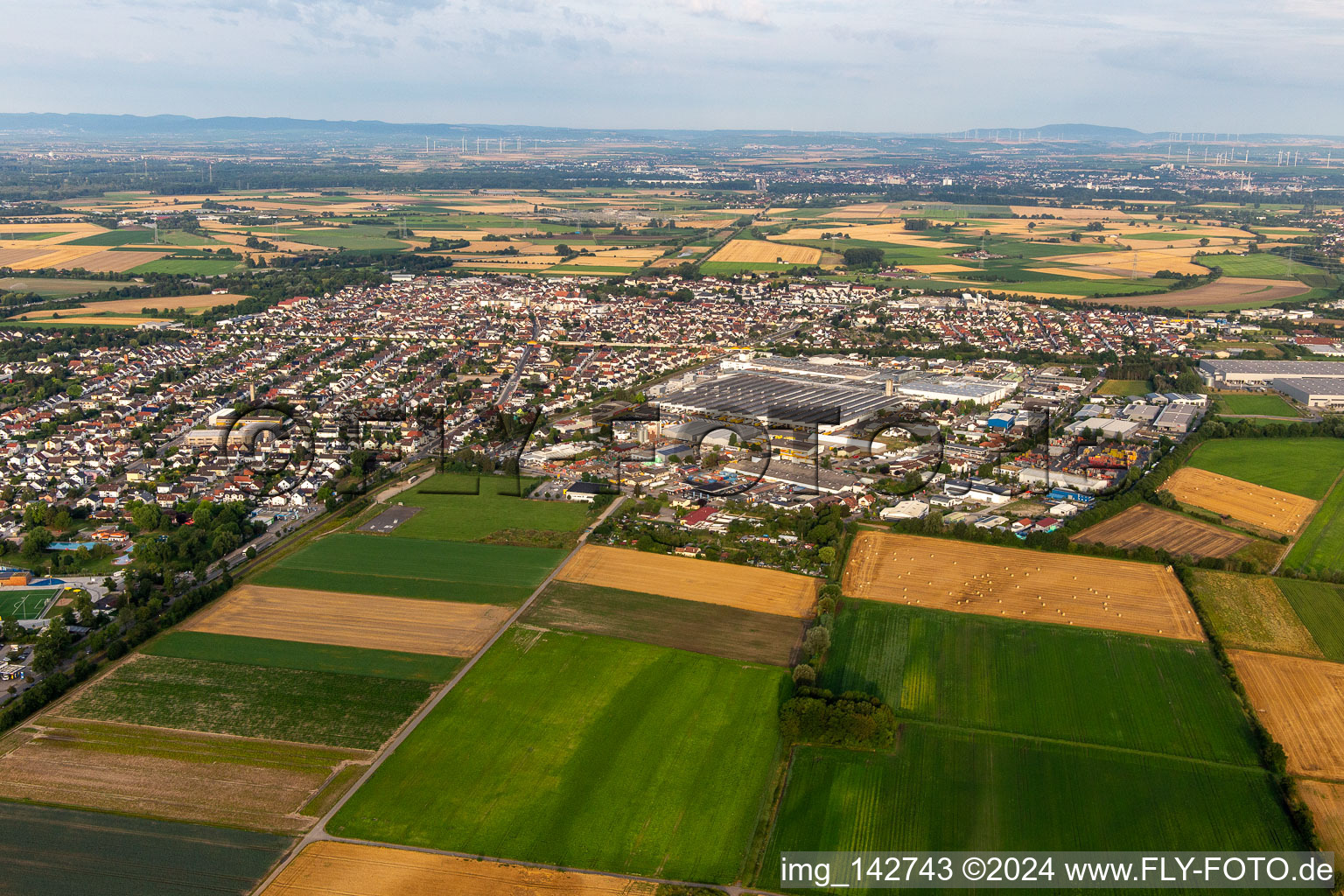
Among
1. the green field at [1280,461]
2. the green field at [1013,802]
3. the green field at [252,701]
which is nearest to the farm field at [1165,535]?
the green field at [1280,461]

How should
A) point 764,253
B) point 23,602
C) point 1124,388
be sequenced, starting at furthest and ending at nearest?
point 764,253, point 1124,388, point 23,602

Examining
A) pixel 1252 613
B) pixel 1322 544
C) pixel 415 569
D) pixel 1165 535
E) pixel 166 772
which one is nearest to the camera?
pixel 166 772

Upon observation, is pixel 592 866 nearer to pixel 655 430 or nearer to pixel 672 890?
pixel 672 890

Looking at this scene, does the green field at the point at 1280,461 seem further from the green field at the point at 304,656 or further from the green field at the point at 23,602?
the green field at the point at 23,602

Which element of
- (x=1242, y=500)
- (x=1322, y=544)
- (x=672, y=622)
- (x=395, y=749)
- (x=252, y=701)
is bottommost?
(x=395, y=749)

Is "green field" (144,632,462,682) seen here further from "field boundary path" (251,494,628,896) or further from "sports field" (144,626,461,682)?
"field boundary path" (251,494,628,896)

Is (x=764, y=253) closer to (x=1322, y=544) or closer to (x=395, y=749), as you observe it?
(x=1322, y=544)

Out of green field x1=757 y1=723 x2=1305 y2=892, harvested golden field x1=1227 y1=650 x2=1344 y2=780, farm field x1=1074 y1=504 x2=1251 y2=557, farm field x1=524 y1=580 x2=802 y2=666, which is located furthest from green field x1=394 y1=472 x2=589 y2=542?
harvested golden field x1=1227 y1=650 x2=1344 y2=780

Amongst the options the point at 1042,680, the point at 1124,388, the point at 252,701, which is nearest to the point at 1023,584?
the point at 1042,680
